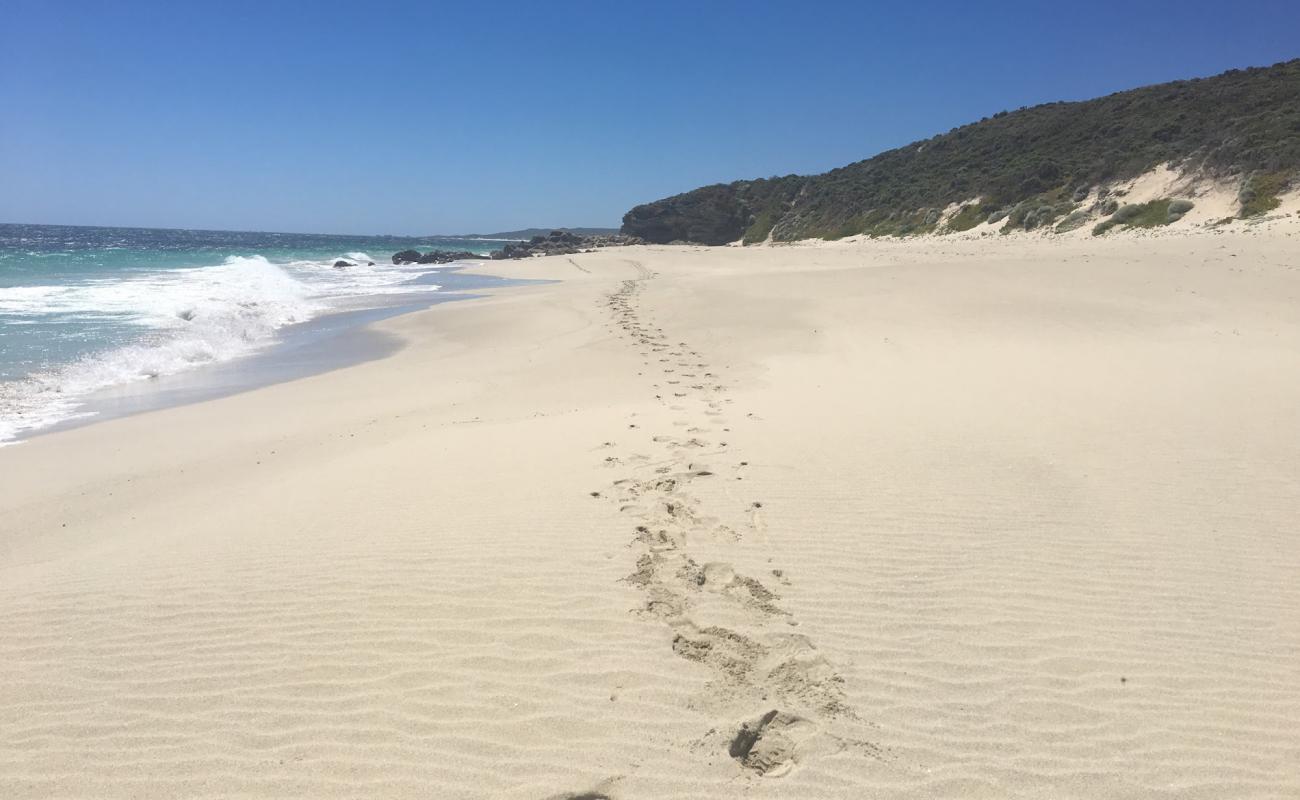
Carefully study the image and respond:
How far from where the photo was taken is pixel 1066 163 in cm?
3928

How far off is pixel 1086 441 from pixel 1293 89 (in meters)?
40.9

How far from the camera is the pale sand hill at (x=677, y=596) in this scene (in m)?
3.21

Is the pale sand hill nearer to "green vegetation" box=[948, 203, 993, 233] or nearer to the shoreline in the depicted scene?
the shoreline

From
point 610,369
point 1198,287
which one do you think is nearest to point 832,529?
point 610,369

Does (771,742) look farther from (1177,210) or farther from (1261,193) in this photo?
(1177,210)

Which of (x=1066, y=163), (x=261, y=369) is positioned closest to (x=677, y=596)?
(x=261, y=369)

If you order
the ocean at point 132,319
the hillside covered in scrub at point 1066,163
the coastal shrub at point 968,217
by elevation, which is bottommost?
the ocean at point 132,319

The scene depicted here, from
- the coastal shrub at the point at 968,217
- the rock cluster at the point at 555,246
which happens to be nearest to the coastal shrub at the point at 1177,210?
the coastal shrub at the point at 968,217

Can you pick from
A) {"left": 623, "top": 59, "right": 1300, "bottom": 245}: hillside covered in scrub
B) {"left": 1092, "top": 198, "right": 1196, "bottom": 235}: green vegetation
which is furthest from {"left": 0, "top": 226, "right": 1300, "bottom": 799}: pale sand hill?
{"left": 623, "top": 59, "right": 1300, "bottom": 245}: hillside covered in scrub

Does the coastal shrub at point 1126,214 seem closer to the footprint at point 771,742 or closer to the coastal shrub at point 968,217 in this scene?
the coastal shrub at point 968,217

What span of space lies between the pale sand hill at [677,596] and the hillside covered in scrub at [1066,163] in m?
23.7

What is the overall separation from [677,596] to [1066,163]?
143 feet

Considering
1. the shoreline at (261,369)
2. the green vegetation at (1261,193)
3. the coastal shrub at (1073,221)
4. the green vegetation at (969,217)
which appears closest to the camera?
the shoreline at (261,369)

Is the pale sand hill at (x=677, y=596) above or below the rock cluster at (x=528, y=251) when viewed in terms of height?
below
